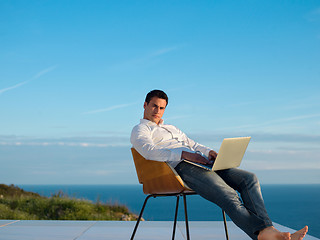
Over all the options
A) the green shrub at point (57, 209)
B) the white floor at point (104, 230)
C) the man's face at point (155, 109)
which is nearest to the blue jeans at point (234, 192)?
the man's face at point (155, 109)

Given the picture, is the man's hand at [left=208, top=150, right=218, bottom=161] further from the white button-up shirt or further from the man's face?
the man's face

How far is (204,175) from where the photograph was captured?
225 centimetres

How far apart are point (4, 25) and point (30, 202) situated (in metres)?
4.63

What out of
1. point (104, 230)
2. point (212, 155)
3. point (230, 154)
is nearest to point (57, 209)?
point (104, 230)

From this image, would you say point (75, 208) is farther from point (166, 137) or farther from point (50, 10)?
point (166, 137)

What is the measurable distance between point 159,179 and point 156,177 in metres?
0.03

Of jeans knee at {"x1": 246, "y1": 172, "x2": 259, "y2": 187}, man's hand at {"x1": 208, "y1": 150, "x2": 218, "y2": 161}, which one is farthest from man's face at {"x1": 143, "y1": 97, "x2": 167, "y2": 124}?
jeans knee at {"x1": 246, "y1": 172, "x2": 259, "y2": 187}

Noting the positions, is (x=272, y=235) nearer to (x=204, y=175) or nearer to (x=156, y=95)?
(x=204, y=175)

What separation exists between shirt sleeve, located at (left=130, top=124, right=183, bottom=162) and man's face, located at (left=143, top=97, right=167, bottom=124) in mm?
238

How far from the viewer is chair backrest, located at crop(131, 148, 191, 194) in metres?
2.32

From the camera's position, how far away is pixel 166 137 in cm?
267

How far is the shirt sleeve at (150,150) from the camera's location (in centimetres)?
232

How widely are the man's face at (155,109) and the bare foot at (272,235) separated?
1058mm

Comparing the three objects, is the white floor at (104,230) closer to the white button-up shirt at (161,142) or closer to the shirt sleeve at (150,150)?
the white button-up shirt at (161,142)
